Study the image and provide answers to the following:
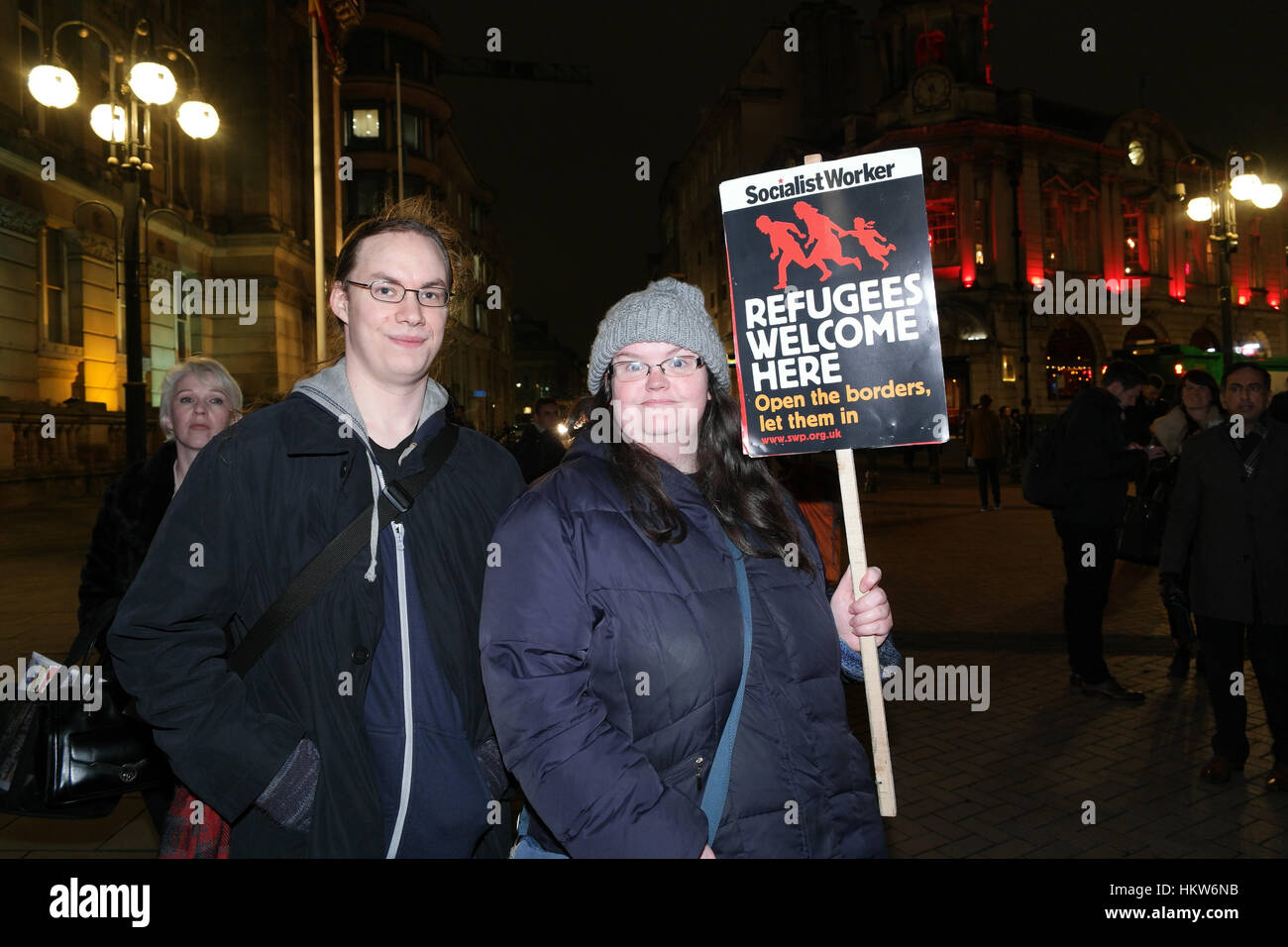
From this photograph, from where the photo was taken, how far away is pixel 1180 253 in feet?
158

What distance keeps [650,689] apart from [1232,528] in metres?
4.59

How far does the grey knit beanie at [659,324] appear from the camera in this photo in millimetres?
2240

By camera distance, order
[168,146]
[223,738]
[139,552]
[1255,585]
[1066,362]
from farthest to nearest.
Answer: [1066,362]
[168,146]
[1255,585]
[139,552]
[223,738]

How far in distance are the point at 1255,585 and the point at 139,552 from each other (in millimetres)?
5705

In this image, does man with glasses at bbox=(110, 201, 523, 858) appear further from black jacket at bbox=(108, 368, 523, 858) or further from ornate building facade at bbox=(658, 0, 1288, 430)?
ornate building facade at bbox=(658, 0, 1288, 430)

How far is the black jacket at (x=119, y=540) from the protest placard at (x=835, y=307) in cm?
261

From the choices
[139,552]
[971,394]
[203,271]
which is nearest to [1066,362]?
[971,394]

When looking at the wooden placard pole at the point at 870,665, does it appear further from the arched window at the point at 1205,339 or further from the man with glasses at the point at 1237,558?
the arched window at the point at 1205,339

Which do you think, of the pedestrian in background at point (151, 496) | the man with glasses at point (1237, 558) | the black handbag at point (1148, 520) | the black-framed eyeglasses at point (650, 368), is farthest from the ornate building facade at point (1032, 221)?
the black-framed eyeglasses at point (650, 368)

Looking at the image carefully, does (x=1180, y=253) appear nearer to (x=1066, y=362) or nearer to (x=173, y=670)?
(x=1066, y=362)

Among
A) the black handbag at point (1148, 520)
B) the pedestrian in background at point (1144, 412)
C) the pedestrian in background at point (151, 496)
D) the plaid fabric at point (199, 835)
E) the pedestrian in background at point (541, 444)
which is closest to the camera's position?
the plaid fabric at point (199, 835)

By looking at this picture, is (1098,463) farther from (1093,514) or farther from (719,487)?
(719,487)

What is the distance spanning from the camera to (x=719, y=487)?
234cm

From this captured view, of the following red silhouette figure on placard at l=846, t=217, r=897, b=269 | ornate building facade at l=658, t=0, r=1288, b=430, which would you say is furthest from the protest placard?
ornate building facade at l=658, t=0, r=1288, b=430
